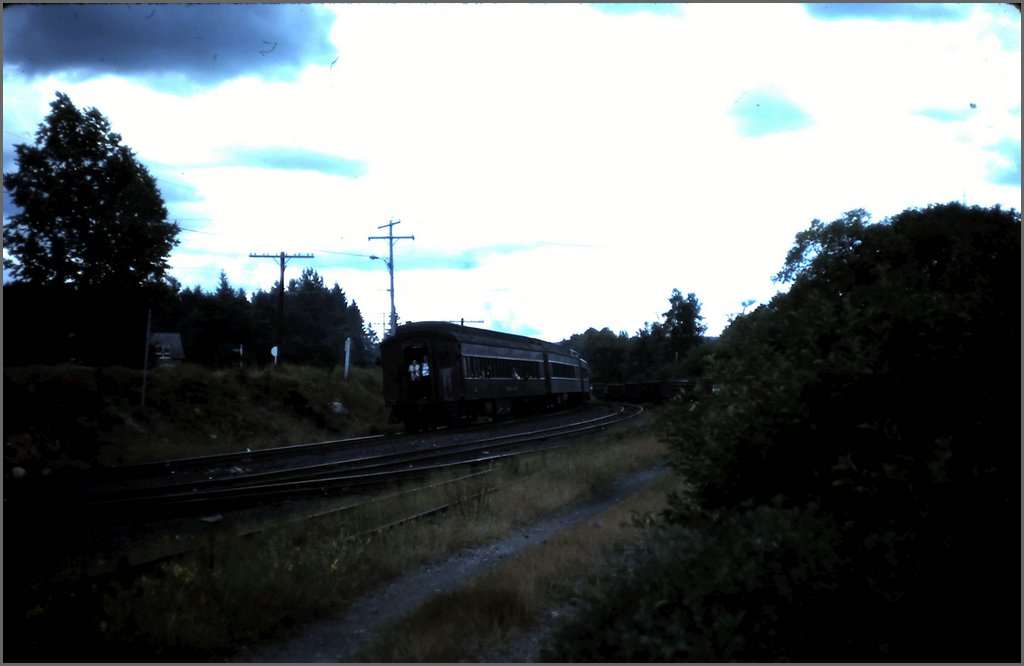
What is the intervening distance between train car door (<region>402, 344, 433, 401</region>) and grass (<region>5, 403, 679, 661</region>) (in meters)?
18.0

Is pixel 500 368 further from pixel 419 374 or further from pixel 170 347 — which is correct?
pixel 170 347

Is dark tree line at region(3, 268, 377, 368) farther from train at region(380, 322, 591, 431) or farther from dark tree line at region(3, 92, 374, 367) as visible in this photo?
train at region(380, 322, 591, 431)

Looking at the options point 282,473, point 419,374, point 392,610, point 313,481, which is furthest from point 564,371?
point 392,610

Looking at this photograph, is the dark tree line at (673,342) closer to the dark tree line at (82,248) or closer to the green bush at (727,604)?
the green bush at (727,604)

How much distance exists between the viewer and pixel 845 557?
455cm

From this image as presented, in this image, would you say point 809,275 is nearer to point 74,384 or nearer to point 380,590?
point 380,590

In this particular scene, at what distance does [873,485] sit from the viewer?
4828 millimetres

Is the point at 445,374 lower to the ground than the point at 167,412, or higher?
higher

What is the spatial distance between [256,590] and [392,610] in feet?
3.71

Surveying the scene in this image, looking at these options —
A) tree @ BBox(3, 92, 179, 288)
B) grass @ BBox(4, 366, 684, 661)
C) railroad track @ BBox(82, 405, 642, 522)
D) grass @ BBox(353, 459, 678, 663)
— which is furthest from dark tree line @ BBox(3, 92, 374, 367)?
grass @ BBox(353, 459, 678, 663)

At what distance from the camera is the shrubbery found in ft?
14.1

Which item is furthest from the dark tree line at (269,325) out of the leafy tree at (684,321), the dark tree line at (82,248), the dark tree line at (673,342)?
the leafy tree at (684,321)

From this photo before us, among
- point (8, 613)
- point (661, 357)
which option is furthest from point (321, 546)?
point (661, 357)

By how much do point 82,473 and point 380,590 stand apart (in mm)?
9456
